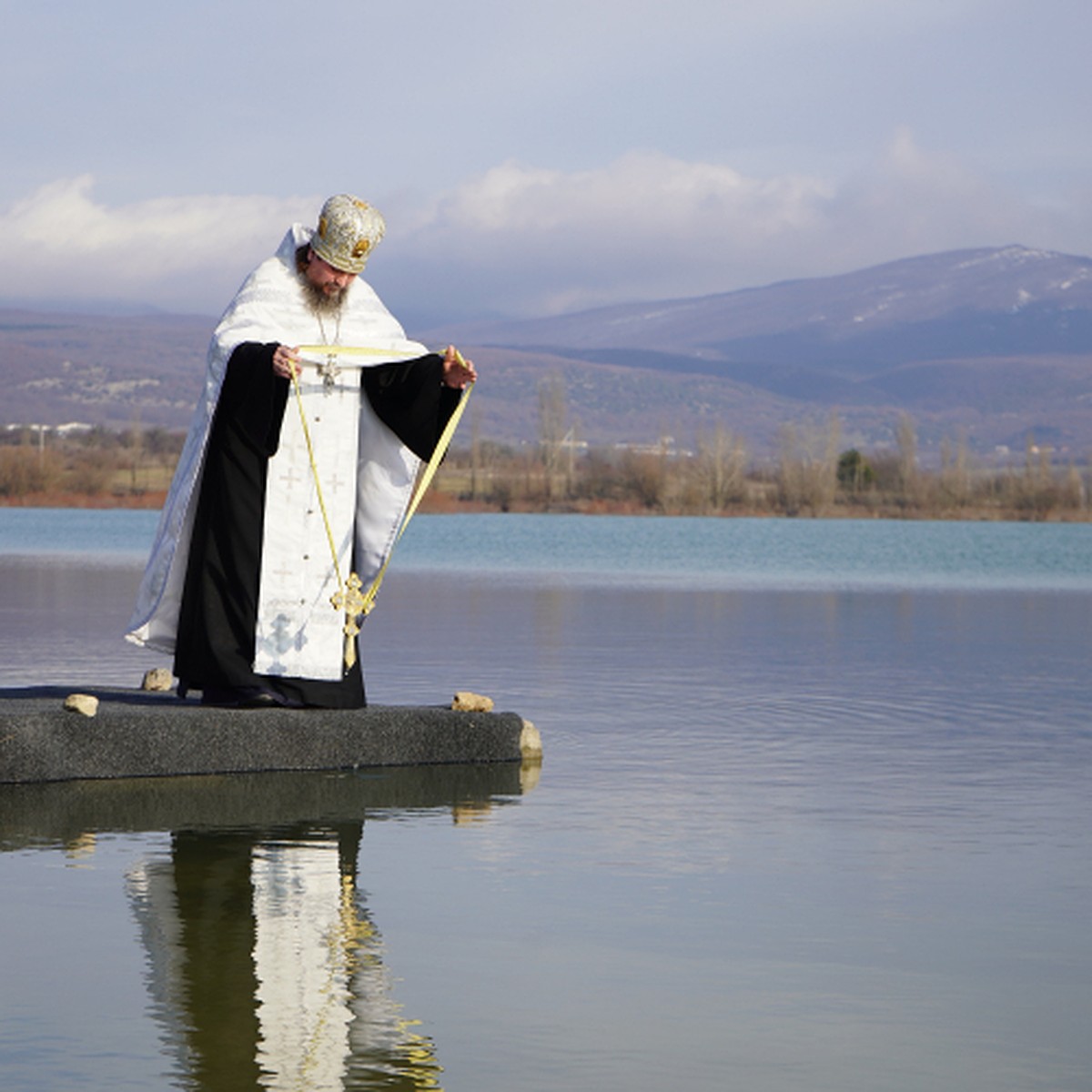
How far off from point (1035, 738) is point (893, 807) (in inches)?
92.3

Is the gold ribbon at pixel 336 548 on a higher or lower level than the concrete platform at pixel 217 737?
higher

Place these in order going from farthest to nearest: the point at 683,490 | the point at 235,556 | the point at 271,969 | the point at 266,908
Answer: the point at 683,490 → the point at 235,556 → the point at 266,908 → the point at 271,969

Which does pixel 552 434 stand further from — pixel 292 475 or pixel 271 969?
pixel 271 969

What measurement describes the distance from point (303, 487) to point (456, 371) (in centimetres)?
76

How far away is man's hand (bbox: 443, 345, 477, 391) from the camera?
827cm

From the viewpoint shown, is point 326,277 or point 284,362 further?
point 326,277

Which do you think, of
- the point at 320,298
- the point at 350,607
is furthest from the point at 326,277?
the point at 350,607

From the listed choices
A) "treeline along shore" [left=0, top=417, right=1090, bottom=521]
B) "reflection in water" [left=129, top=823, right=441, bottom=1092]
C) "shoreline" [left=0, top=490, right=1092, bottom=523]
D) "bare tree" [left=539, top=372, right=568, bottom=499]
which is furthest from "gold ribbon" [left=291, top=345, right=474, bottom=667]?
"bare tree" [left=539, top=372, right=568, bottom=499]

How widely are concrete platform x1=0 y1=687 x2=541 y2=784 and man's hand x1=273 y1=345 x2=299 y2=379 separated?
1.28 metres

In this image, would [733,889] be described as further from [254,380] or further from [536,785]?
[254,380]

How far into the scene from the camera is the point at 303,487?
27.4ft

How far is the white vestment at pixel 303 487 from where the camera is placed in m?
8.18

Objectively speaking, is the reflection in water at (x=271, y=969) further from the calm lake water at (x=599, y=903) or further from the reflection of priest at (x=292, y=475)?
the reflection of priest at (x=292, y=475)

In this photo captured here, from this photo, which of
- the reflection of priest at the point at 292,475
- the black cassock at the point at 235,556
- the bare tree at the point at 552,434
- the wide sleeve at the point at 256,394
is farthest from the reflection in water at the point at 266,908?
the bare tree at the point at 552,434
